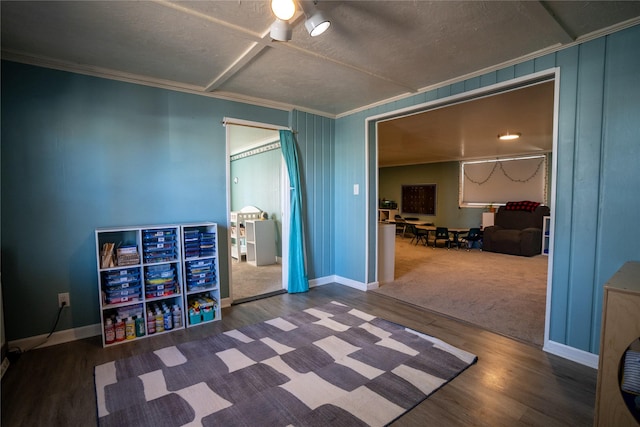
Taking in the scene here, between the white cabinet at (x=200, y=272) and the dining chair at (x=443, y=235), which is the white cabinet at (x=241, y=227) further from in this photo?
the dining chair at (x=443, y=235)

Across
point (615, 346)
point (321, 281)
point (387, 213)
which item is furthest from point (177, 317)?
point (387, 213)

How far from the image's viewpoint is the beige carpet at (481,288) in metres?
2.99

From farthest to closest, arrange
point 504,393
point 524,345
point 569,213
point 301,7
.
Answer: point 524,345 → point 569,213 → point 504,393 → point 301,7

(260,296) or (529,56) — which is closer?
(529,56)

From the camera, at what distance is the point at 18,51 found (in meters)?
2.32

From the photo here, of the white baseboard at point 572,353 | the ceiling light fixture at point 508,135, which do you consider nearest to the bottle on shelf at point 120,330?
the white baseboard at point 572,353

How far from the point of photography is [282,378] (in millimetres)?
2021

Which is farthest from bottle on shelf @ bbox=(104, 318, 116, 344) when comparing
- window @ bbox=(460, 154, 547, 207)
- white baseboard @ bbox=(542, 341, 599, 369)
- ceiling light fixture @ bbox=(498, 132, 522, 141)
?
window @ bbox=(460, 154, 547, 207)

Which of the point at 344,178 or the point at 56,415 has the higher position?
the point at 344,178

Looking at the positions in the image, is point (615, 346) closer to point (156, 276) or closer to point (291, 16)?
point (291, 16)

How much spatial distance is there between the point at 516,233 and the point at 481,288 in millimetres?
3324

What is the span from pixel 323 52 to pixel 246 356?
2479 millimetres

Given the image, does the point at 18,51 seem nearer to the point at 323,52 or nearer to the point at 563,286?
the point at 323,52

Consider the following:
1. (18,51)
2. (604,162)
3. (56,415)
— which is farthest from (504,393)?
(18,51)
